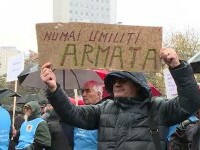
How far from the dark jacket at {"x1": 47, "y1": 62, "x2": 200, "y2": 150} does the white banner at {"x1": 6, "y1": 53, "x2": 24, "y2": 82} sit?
4966mm

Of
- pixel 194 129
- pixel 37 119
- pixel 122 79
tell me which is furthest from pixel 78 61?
pixel 37 119

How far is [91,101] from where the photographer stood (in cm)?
510

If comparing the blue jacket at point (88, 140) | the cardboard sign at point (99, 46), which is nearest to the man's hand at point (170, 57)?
the cardboard sign at point (99, 46)

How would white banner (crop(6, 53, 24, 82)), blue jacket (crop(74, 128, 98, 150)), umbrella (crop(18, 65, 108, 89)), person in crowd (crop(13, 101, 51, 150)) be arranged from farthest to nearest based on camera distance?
white banner (crop(6, 53, 24, 82)) → person in crowd (crop(13, 101, 51, 150)) → umbrella (crop(18, 65, 108, 89)) → blue jacket (crop(74, 128, 98, 150))

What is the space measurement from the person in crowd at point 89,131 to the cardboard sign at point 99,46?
1.34 metres

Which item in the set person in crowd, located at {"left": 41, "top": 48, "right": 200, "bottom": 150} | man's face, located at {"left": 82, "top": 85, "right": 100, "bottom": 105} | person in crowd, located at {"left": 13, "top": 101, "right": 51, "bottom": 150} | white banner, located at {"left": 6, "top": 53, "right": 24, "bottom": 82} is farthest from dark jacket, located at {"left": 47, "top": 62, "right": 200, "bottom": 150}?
white banner, located at {"left": 6, "top": 53, "right": 24, "bottom": 82}

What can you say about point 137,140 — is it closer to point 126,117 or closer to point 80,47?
point 126,117

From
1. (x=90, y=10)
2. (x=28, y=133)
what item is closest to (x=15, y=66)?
(x=28, y=133)

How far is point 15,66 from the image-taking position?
345 inches

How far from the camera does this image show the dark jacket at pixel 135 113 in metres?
3.33

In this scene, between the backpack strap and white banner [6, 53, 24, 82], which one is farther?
white banner [6, 53, 24, 82]

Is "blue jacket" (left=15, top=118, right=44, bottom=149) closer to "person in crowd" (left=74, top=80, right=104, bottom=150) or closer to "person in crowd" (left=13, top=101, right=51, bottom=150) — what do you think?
"person in crowd" (left=13, top=101, right=51, bottom=150)

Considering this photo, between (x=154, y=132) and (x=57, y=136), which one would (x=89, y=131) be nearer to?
(x=154, y=132)

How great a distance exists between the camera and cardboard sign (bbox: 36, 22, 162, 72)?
361cm
